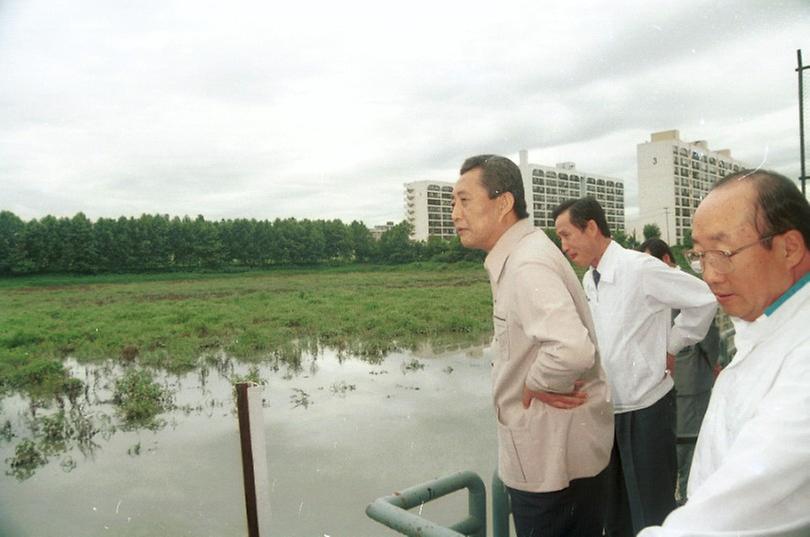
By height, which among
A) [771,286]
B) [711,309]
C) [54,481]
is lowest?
[54,481]

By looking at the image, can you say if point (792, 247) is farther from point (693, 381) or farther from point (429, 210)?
point (429, 210)

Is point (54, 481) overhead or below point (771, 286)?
below

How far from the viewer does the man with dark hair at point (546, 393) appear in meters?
1.46

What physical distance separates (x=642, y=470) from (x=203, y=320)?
14843 mm

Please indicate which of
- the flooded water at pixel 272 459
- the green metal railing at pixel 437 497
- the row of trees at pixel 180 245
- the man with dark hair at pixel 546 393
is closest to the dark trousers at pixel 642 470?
the green metal railing at pixel 437 497

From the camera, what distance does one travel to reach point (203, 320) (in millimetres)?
15578

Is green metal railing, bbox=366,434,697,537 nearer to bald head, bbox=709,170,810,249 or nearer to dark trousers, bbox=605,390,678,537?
dark trousers, bbox=605,390,678,537

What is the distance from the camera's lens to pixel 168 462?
20.1ft

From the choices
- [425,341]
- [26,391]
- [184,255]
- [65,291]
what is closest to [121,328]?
[26,391]

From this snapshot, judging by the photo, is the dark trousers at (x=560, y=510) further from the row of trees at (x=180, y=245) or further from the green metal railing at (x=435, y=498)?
the row of trees at (x=180, y=245)

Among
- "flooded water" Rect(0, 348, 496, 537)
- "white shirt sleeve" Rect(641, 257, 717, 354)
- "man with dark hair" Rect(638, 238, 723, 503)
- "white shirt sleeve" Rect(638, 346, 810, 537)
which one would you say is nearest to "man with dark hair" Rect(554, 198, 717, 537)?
"white shirt sleeve" Rect(641, 257, 717, 354)

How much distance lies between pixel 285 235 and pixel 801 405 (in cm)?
3079

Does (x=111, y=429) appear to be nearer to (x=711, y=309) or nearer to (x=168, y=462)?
(x=168, y=462)

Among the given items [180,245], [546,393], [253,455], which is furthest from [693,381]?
[180,245]
